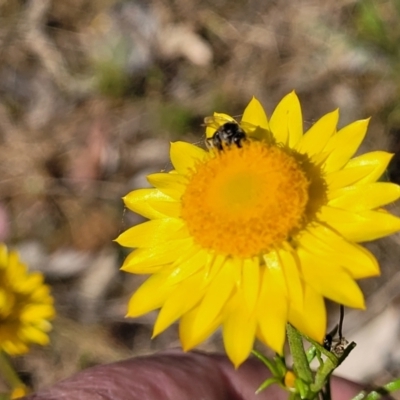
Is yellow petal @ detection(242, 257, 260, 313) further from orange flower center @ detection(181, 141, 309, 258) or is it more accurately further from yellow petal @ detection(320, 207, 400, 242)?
yellow petal @ detection(320, 207, 400, 242)

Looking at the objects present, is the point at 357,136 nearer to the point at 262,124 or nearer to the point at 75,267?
the point at 262,124

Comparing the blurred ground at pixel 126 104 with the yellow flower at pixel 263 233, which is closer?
the yellow flower at pixel 263 233

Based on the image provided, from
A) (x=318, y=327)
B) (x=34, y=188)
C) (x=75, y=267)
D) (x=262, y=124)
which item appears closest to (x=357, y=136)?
(x=262, y=124)

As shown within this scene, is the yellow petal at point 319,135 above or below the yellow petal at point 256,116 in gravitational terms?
below

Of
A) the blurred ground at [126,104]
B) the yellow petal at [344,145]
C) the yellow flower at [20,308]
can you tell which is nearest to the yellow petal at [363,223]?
the yellow petal at [344,145]

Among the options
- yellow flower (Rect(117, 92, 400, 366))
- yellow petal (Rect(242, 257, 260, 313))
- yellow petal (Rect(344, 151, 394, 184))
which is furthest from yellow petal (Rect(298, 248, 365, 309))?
yellow petal (Rect(344, 151, 394, 184))

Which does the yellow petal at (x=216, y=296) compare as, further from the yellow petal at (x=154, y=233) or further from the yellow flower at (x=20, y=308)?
the yellow flower at (x=20, y=308)
